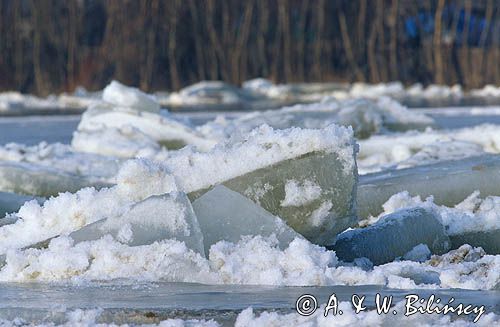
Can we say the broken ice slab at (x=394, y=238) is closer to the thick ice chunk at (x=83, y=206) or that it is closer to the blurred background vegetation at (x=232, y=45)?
the thick ice chunk at (x=83, y=206)

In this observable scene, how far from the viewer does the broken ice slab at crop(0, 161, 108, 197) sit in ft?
21.0

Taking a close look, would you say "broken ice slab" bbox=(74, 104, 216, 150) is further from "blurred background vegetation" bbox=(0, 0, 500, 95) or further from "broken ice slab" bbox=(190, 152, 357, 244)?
"blurred background vegetation" bbox=(0, 0, 500, 95)

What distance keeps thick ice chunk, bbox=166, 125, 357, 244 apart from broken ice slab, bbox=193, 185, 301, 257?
0.15 metres

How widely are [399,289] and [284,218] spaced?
2.05 ft

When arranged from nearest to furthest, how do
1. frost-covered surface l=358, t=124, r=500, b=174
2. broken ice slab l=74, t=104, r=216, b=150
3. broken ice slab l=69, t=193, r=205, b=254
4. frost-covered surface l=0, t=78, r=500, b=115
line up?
broken ice slab l=69, t=193, r=205, b=254
frost-covered surface l=358, t=124, r=500, b=174
broken ice slab l=74, t=104, r=216, b=150
frost-covered surface l=0, t=78, r=500, b=115

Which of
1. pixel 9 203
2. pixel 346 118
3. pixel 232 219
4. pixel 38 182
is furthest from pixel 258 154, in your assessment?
pixel 346 118

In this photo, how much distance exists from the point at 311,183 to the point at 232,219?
0.30m

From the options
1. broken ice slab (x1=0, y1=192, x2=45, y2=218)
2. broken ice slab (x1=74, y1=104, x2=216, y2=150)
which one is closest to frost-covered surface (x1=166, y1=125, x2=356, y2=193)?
broken ice slab (x1=0, y1=192, x2=45, y2=218)

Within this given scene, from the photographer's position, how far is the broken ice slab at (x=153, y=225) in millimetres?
3734

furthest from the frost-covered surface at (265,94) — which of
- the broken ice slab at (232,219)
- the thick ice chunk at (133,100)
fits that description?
the broken ice slab at (232,219)

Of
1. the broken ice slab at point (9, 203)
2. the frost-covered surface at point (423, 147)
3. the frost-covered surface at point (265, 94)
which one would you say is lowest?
the frost-covered surface at point (265, 94)

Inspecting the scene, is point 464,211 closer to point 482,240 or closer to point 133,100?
point 482,240

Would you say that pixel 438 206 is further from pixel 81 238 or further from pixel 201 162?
pixel 81 238

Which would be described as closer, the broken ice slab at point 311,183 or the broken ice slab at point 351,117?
the broken ice slab at point 311,183
